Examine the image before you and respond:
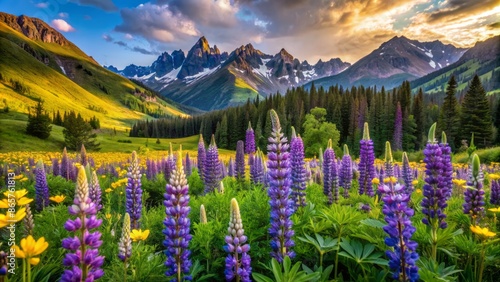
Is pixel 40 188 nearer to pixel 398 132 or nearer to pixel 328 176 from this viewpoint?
pixel 328 176

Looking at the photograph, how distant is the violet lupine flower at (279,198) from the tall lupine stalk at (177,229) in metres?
1.14

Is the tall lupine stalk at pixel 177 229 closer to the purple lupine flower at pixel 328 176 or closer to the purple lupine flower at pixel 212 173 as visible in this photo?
the purple lupine flower at pixel 328 176

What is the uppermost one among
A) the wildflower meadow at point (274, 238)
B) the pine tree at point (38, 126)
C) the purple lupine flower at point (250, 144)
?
the pine tree at point (38, 126)

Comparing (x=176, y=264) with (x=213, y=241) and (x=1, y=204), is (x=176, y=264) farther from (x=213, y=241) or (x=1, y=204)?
(x=1, y=204)

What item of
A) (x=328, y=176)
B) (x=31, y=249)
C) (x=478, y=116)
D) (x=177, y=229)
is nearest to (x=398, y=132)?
(x=478, y=116)

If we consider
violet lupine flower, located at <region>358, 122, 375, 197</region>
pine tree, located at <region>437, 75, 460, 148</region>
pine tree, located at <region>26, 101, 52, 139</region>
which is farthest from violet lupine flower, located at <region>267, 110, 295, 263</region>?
pine tree, located at <region>437, 75, 460, 148</region>

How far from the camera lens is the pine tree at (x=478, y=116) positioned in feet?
189

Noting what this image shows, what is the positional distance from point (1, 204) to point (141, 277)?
1.69m

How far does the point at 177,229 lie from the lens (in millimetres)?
3375

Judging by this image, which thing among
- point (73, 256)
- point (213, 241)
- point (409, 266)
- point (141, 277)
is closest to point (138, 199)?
point (213, 241)

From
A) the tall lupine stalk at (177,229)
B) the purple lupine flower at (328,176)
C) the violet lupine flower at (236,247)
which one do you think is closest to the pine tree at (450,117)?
the purple lupine flower at (328,176)

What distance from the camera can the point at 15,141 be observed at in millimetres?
52375

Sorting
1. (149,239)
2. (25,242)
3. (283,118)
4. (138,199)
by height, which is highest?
(283,118)

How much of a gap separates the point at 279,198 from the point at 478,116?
71.7 m
